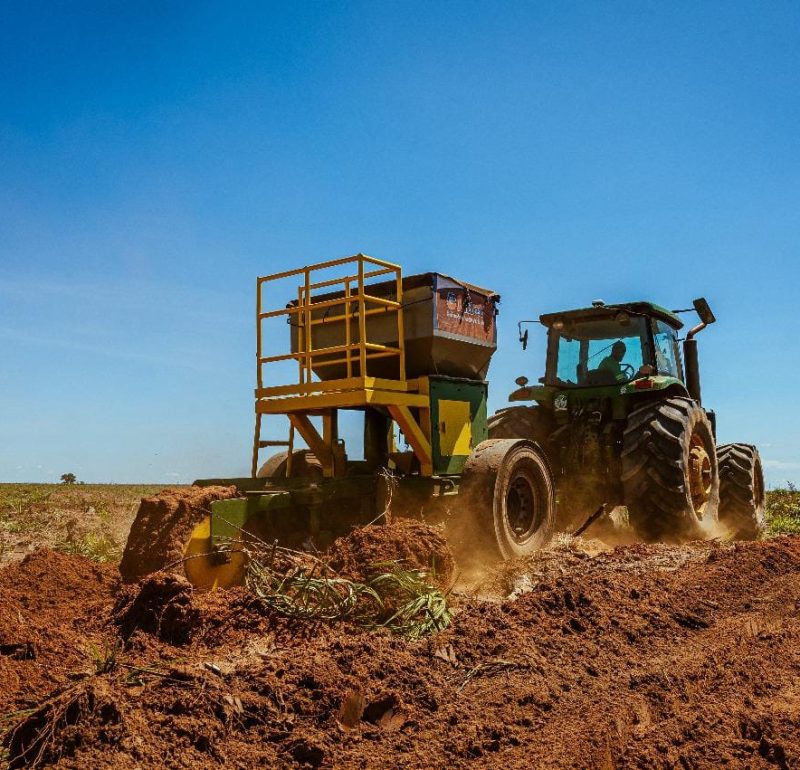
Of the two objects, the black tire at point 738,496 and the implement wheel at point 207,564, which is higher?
the black tire at point 738,496

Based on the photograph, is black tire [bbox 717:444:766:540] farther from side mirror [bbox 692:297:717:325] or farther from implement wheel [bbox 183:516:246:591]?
implement wheel [bbox 183:516:246:591]

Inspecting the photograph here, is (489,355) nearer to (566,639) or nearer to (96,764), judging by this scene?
(566,639)

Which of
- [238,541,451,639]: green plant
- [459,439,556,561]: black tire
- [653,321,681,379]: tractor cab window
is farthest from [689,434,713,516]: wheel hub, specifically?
[238,541,451,639]: green plant

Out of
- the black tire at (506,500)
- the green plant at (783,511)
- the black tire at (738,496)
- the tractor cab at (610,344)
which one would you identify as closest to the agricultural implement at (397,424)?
the black tire at (506,500)

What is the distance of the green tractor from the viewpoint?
8906 mm

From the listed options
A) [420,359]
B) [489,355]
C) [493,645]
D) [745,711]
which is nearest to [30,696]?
[493,645]

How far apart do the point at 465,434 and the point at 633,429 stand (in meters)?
2.01

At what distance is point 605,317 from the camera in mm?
10391

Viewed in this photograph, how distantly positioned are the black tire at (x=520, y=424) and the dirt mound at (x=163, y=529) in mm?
4699

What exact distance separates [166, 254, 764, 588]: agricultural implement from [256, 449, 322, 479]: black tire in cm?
2

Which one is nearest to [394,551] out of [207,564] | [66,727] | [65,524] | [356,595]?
[356,595]

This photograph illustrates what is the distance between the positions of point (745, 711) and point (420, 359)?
5.14 meters

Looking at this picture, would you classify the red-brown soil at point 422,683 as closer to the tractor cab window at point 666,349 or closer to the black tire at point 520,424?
the black tire at point 520,424

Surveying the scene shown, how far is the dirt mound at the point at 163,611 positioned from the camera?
16.7 ft
